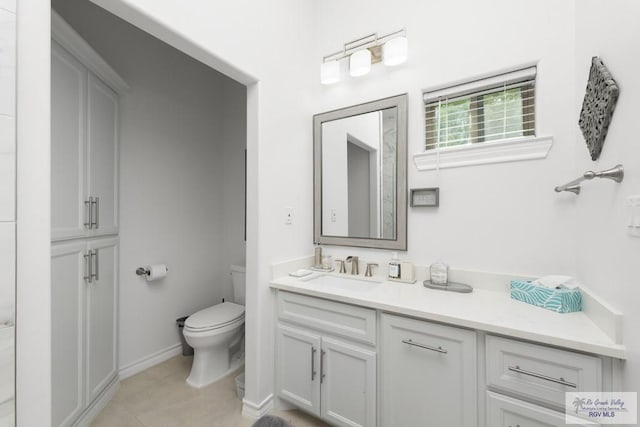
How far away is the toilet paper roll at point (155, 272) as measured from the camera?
2.20 metres

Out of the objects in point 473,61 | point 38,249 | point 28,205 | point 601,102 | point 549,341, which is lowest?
point 549,341

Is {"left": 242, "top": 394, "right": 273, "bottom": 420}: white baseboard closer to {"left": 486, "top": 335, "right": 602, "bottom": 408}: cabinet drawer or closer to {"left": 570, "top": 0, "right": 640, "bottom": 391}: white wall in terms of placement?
{"left": 486, "top": 335, "right": 602, "bottom": 408}: cabinet drawer

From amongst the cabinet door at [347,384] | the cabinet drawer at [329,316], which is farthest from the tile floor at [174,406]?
the cabinet drawer at [329,316]

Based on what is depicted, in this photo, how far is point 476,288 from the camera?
156 cm

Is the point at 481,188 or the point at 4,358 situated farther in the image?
the point at 481,188

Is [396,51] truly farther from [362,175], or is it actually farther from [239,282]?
[239,282]

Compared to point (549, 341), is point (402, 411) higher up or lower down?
lower down

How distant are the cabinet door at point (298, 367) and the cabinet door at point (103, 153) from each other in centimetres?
131

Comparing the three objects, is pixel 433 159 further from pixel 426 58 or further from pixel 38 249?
pixel 38 249

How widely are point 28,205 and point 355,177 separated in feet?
5.34

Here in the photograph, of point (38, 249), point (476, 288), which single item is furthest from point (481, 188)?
point (38, 249)

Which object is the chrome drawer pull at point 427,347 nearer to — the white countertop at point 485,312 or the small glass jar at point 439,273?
the white countertop at point 485,312

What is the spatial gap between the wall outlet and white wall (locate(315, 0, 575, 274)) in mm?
541

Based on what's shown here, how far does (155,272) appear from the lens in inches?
86.7
